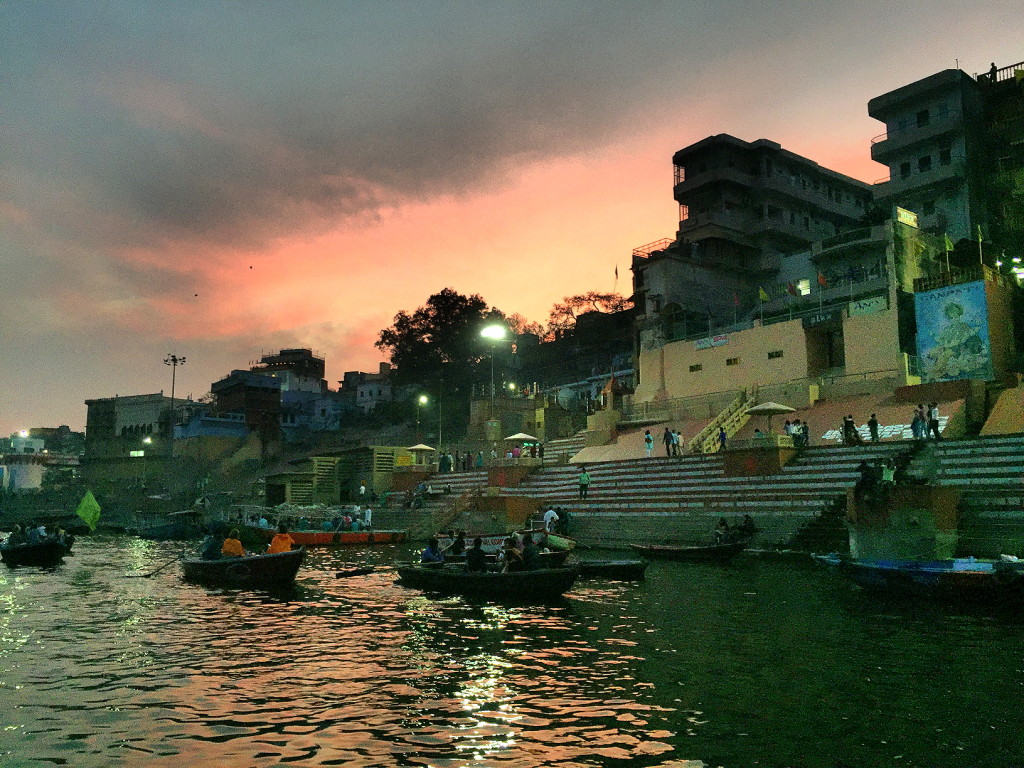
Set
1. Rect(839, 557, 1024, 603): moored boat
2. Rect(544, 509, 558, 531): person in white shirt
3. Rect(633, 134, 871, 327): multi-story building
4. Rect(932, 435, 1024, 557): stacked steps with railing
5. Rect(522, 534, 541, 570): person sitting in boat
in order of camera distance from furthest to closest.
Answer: Rect(633, 134, 871, 327): multi-story building, Rect(544, 509, 558, 531): person in white shirt, Rect(932, 435, 1024, 557): stacked steps with railing, Rect(522, 534, 541, 570): person sitting in boat, Rect(839, 557, 1024, 603): moored boat

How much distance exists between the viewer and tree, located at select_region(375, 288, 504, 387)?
82375 mm

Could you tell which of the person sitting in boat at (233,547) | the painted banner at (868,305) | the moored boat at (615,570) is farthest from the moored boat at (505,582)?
the painted banner at (868,305)

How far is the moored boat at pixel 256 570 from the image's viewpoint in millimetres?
22141

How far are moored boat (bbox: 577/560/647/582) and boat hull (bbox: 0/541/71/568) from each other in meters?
21.2

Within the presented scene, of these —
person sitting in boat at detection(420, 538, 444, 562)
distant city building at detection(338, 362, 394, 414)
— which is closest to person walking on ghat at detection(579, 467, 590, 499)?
person sitting in boat at detection(420, 538, 444, 562)

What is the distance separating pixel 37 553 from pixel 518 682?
27.0 meters

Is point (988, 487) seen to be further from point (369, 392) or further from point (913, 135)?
point (369, 392)

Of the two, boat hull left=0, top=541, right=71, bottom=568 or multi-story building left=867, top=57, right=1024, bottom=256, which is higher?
multi-story building left=867, top=57, right=1024, bottom=256

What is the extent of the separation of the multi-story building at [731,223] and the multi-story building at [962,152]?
36.0 feet

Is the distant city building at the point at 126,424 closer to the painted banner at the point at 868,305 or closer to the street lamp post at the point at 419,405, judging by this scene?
the street lamp post at the point at 419,405

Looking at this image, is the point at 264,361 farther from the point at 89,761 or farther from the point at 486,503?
the point at 89,761

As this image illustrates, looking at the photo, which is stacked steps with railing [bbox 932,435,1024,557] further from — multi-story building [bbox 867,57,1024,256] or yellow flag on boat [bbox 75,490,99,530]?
yellow flag on boat [bbox 75,490,99,530]

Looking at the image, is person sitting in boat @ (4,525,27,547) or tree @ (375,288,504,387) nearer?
person sitting in boat @ (4,525,27,547)

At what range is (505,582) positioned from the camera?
61.1 feet
